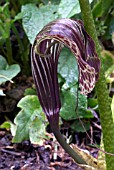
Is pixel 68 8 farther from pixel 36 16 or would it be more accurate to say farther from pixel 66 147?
pixel 66 147

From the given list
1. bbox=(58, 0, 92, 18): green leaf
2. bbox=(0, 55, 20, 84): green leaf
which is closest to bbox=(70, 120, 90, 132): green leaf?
bbox=(0, 55, 20, 84): green leaf

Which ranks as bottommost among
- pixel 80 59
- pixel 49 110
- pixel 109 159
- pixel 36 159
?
pixel 36 159

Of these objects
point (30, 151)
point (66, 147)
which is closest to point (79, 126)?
point (30, 151)

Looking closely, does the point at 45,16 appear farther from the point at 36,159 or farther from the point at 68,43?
the point at 68,43

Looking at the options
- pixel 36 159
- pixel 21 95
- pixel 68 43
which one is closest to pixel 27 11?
pixel 21 95

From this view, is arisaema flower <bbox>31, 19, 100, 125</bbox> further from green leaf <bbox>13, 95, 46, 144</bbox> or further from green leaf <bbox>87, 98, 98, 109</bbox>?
green leaf <bbox>87, 98, 98, 109</bbox>
